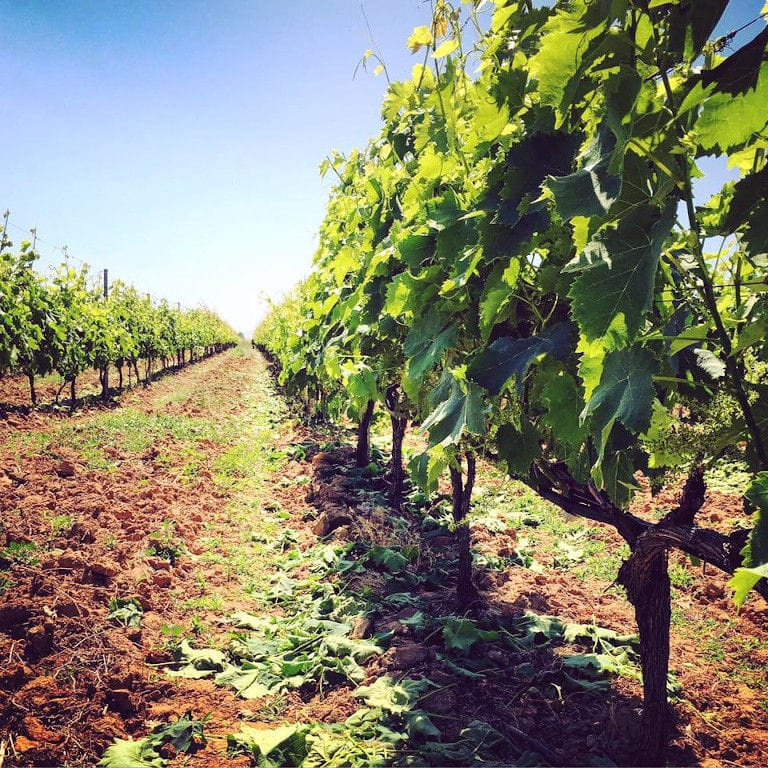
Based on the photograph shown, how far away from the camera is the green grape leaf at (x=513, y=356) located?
1.57 m

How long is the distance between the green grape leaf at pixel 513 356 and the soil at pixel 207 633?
2179mm

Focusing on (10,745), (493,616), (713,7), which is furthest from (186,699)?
(713,7)

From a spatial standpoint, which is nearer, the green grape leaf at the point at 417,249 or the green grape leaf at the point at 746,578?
the green grape leaf at the point at 746,578

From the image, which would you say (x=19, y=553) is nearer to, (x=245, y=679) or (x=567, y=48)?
(x=245, y=679)

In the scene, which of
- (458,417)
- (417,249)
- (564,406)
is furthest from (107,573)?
(564,406)

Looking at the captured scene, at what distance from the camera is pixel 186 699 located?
308 cm

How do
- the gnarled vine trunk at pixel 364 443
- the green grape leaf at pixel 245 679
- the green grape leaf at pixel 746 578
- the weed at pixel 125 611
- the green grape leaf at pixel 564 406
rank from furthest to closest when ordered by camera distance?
1. the gnarled vine trunk at pixel 364 443
2. the weed at pixel 125 611
3. the green grape leaf at pixel 245 679
4. the green grape leaf at pixel 564 406
5. the green grape leaf at pixel 746 578

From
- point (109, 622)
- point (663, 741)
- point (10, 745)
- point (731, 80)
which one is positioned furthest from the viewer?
point (109, 622)

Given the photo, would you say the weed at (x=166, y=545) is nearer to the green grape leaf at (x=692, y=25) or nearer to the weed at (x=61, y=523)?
the weed at (x=61, y=523)

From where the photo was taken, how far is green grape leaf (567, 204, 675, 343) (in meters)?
0.97

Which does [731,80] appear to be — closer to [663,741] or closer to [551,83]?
[551,83]

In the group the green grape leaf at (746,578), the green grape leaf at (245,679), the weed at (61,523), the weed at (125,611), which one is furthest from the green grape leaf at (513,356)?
the weed at (61,523)

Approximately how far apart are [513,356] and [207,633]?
342 cm

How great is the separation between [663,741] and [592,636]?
1047 mm
